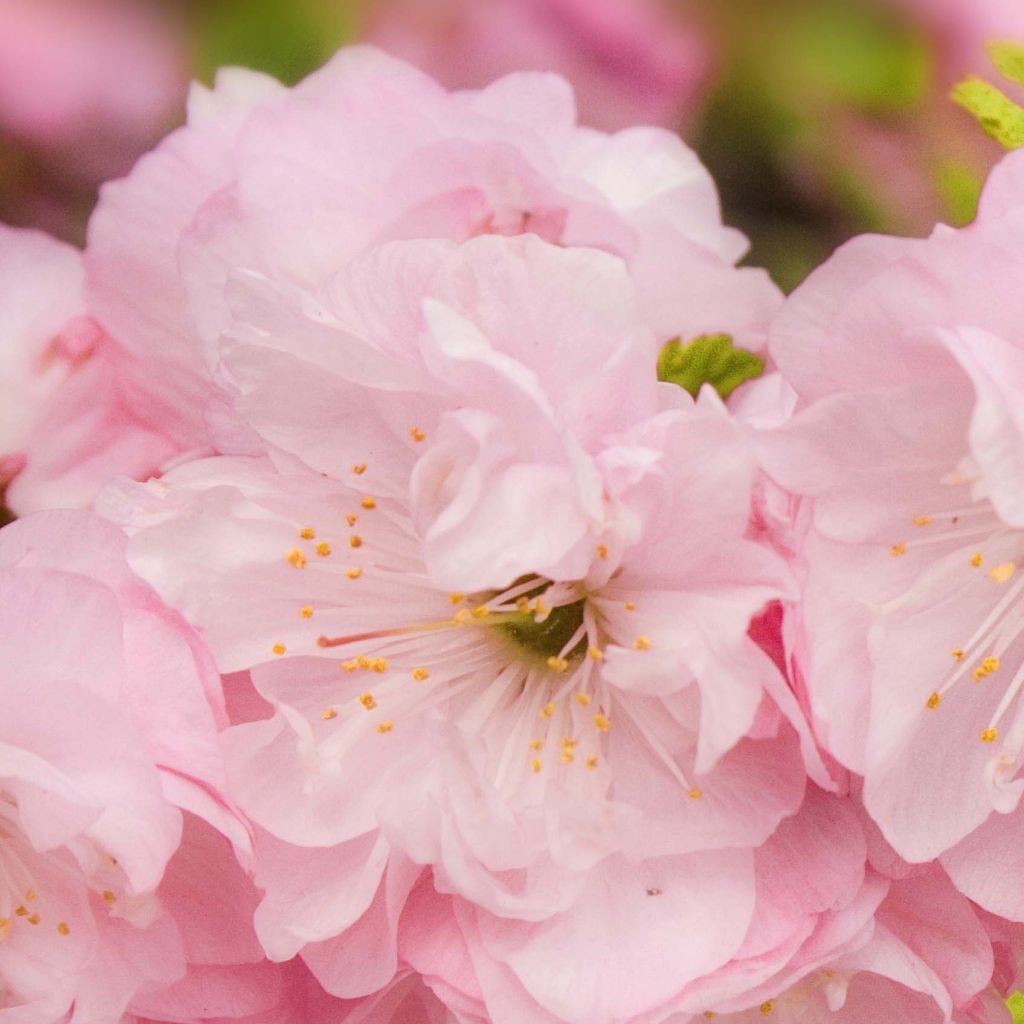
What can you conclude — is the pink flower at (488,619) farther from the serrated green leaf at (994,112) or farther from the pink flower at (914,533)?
the serrated green leaf at (994,112)

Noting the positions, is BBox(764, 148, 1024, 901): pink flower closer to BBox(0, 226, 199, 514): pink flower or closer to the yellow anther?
the yellow anther

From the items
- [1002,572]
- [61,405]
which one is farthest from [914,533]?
[61,405]

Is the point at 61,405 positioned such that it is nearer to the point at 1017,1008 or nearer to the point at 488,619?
the point at 488,619

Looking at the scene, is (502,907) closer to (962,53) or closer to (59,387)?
(59,387)

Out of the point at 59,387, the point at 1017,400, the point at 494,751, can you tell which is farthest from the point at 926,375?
the point at 59,387

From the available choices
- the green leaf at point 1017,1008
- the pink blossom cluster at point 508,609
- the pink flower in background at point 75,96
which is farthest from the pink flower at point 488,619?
the green leaf at point 1017,1008
